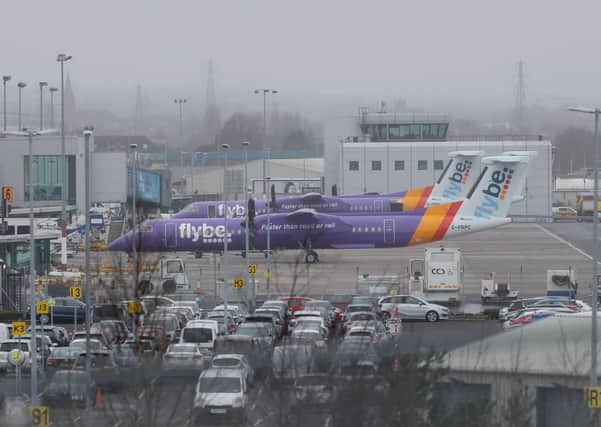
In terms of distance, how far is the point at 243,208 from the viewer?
2475 inches

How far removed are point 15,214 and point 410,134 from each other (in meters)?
43.6

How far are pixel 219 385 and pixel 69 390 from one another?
1945 millimetres

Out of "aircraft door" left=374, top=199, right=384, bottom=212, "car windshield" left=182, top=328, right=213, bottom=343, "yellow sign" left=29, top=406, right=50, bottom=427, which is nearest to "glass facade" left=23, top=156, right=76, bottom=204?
"aircraft door" left=374, top=199, right=384, bottom=212

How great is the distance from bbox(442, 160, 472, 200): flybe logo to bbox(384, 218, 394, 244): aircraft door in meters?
12.0

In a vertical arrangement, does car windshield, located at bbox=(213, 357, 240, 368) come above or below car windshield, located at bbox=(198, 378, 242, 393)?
above

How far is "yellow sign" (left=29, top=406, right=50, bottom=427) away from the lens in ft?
46.1

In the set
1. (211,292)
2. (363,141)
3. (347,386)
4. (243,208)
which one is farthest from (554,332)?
(363,141)

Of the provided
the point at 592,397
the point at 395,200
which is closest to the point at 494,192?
the point at 395,200

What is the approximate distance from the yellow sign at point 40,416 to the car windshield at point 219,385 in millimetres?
2066

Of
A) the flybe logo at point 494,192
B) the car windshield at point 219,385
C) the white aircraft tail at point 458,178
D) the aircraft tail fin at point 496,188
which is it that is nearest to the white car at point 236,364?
the car windshield at point 219,385

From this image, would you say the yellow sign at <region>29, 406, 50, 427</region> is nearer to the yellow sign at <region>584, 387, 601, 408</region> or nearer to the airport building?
the yellow sign at <region>584, 387, 601, 408</region>

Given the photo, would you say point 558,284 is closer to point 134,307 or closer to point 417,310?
point 417,310

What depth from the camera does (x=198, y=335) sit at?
1056 inches

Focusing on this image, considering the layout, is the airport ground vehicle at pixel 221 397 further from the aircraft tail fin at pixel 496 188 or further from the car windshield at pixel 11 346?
the aircraft tail fin at pixel 496 188
